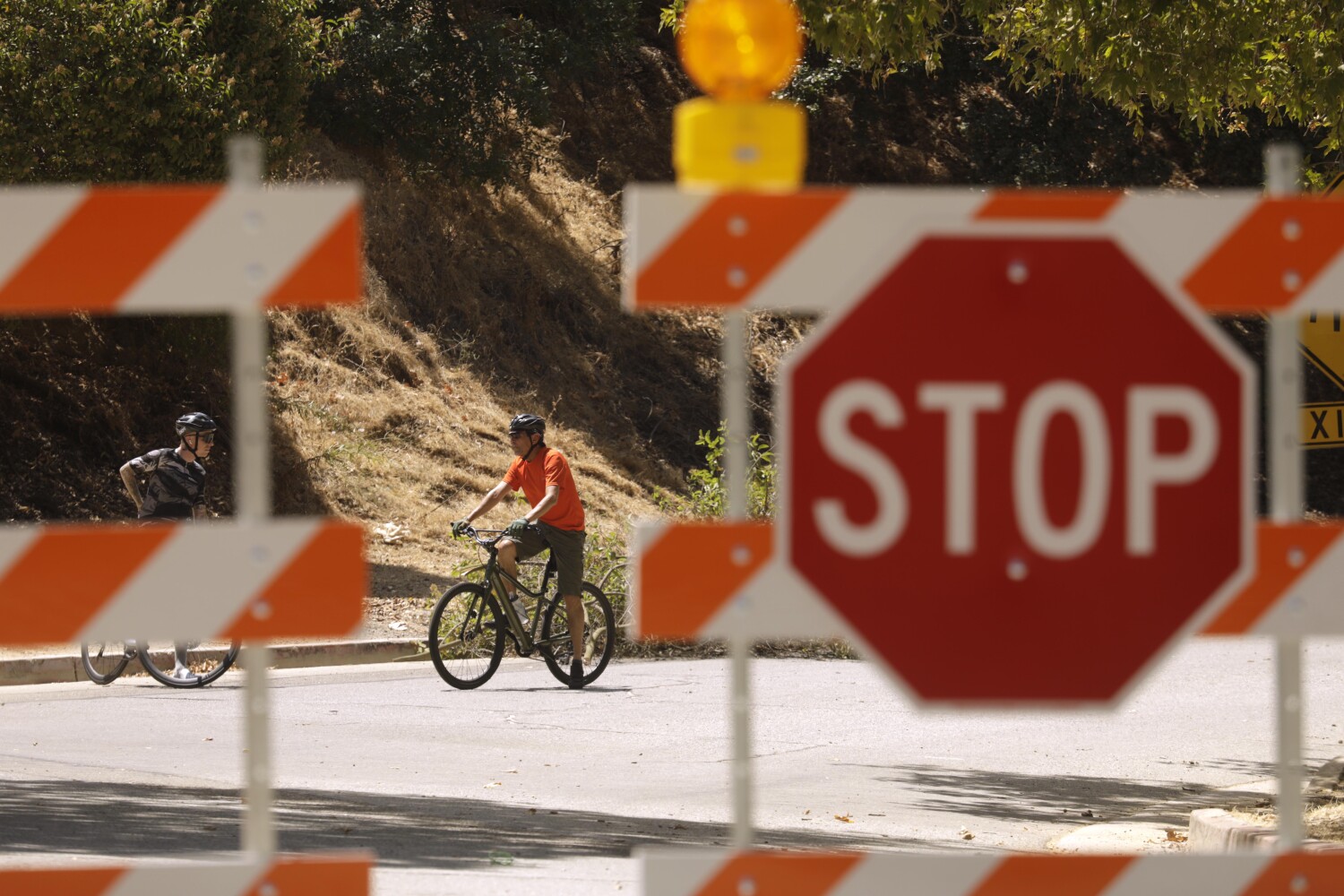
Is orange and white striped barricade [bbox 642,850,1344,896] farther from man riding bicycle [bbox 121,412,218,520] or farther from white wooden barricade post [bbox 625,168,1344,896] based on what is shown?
man riding bicycle [bbox 121,412,218,520]

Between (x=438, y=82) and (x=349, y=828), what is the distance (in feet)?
66.3

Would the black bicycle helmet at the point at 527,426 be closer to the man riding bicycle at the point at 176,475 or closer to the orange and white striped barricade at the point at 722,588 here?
the man riding bicycle at the point at 176,475

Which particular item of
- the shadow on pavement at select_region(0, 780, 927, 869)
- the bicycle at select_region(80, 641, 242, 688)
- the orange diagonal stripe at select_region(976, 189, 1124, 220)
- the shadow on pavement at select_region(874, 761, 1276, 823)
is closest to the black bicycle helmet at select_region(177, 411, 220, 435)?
the bicycle at select_region(80, 641, 242, 688)

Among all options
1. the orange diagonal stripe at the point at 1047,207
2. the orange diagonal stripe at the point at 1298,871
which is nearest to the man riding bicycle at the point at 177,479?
the orange diagonal stripe at the point at 1047,207

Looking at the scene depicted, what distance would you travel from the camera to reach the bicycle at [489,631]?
12.8 metres

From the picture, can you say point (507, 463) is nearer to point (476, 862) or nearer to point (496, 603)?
point (496, 603)

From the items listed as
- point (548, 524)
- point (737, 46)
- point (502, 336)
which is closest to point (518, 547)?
point (548, 524)

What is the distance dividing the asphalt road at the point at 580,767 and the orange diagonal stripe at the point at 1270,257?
3604 mm

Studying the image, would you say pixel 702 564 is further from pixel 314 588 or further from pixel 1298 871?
pixel 1298 871

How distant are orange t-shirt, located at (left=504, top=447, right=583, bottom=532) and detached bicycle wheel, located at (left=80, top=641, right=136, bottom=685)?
300 centimetres

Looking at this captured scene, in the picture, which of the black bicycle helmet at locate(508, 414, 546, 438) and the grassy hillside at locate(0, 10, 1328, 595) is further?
the grassy hillside at locate(0, 10, 1328, 595)

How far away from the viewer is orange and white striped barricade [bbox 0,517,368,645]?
2.94 m

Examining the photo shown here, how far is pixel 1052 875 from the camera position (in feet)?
10.1

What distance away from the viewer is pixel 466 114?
27062 mm
